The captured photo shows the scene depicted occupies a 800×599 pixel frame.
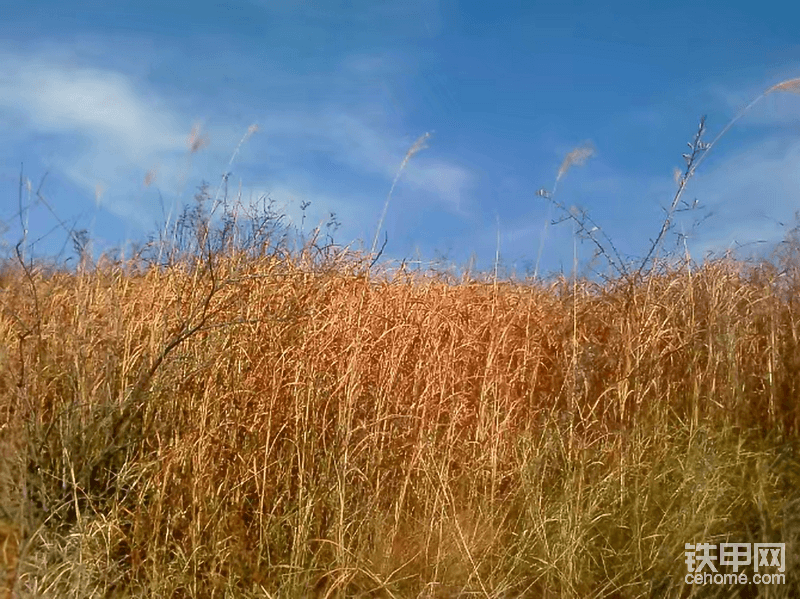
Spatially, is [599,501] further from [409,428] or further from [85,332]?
[85,332]

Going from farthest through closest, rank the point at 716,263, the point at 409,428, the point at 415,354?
the point at 716,263, the point at 415,354, the point at 409,428

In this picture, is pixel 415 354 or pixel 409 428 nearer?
pixel 409 428

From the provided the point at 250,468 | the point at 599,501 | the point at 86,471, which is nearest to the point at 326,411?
the point at 250,468

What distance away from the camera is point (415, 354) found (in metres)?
3.75

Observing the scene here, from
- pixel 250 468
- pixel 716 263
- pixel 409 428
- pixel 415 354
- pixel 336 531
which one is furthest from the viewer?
pixel 716 263

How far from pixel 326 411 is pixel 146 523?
0.80 meters

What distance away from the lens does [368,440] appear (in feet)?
10.4

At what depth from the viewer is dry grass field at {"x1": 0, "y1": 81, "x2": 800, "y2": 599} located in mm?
2760

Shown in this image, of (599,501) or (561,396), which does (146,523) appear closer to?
(599,501)

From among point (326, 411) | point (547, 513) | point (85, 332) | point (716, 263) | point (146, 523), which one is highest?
point (716, 263)

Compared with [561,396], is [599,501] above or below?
below

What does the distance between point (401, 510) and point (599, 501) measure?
0.78 m

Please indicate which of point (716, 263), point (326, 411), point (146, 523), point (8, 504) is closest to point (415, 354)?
point (326, 411)

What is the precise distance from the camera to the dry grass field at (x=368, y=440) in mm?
2760
